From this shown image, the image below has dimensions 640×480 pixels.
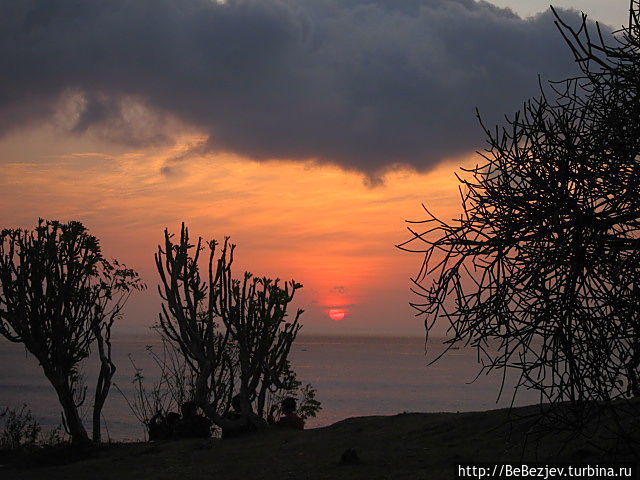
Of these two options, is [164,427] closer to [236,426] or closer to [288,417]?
[236,426]

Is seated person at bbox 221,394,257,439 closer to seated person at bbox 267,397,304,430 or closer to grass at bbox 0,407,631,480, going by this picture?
grass at bbox 0,407,631,480

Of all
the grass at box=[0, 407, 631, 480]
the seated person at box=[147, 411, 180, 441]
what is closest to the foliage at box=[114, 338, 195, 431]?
the seated person at box=[147, 411, 180, 441]

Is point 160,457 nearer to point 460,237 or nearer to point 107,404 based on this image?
point 460,237

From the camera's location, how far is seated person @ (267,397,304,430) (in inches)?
583

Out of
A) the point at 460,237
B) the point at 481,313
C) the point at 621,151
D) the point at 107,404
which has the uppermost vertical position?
the point at 621,151

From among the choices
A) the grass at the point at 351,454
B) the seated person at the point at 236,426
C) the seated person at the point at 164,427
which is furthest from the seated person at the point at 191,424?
the grass at the point at 351,454

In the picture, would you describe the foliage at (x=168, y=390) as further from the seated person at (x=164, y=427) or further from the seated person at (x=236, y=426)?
the seated person at (x=236, y=426)

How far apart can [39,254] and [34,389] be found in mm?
45643

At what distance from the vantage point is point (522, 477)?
741 centimetres

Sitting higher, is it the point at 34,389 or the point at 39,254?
the point at 39,254

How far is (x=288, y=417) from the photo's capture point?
1488 centimetres

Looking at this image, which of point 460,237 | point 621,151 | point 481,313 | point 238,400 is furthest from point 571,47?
point 238,400

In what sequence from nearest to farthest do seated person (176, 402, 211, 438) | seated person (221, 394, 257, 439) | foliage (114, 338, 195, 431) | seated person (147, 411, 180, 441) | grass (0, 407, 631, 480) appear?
1. grass (0, 407, 631, 480)
2. seated person (221, 394, 257, 439)
3. seated person (176, 402, 211, 438)
4. seated person (147, 411, 180, 441)
5. foliage (114, 338, 195, 431)

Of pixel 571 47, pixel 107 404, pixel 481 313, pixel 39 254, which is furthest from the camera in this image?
pixel 107 404
